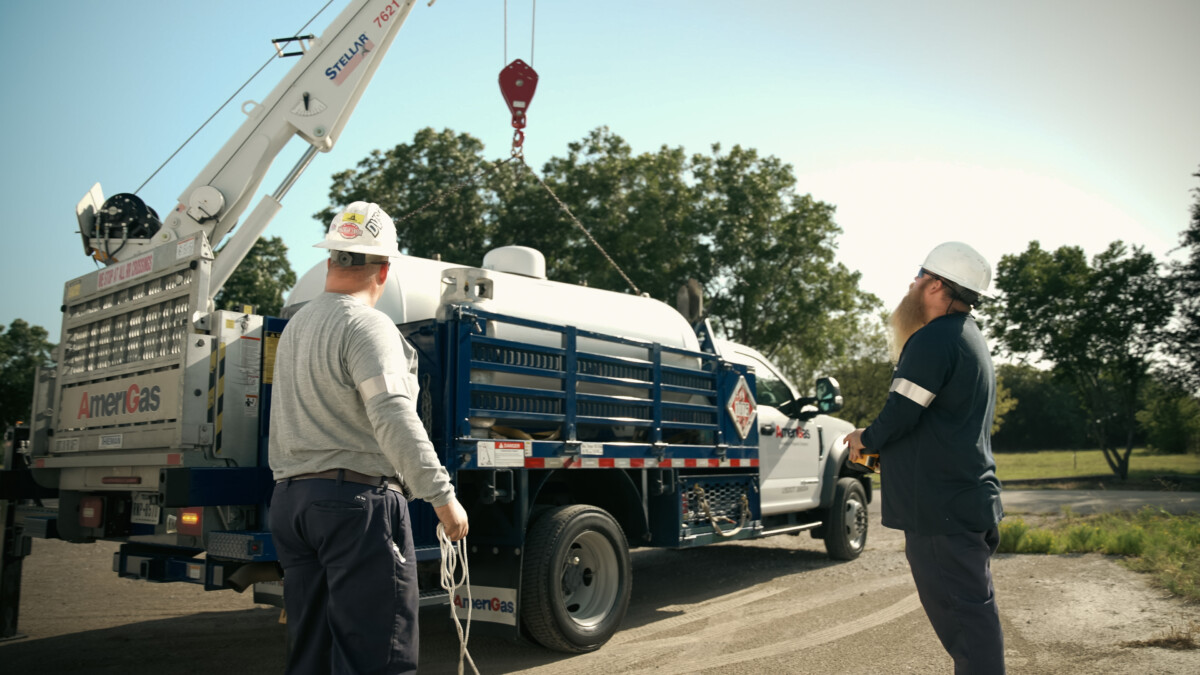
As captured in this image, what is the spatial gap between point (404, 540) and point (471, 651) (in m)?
3.50

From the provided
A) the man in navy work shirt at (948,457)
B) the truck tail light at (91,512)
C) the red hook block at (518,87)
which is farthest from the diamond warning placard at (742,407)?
the truck tail light at (91,512)

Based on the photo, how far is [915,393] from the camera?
3531 mm

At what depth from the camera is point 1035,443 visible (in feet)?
217

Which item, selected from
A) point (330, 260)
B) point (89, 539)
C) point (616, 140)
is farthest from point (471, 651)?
point (616, 140)

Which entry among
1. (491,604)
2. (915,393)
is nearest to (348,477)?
(915,393)

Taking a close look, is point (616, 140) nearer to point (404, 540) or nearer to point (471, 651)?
point (471, 651)

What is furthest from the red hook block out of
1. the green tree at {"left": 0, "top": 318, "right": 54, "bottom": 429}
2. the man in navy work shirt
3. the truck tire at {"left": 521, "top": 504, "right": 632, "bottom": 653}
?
the green tree at {"left": 0, "top": 318, "right": 54, "bottom": 429}

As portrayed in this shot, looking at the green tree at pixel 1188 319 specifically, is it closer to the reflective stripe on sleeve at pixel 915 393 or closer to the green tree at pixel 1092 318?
the green tree at pixel 1092 318

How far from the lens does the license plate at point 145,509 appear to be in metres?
4.96

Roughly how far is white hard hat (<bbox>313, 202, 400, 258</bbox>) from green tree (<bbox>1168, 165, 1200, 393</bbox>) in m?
29.5

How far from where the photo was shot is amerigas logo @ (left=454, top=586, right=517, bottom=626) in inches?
210

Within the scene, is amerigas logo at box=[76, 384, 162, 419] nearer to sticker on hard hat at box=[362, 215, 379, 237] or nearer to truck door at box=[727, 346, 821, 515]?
sticker on hard hat at box=[362, 215, 379, 237]

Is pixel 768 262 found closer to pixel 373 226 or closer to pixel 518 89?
pixel 518 89

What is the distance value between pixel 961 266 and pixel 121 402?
4.93 m
